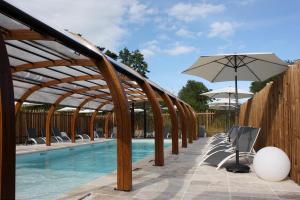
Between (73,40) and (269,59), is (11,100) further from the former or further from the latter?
(269,59)

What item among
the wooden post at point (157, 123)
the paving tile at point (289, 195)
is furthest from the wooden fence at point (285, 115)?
the wooden post at point (157, 123)

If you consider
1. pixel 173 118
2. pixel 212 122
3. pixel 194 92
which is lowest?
pixel 212 122

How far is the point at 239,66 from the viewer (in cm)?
909

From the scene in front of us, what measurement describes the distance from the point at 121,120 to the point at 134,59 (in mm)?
48254

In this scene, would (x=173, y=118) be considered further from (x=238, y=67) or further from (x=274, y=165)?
(x=274, y=165)

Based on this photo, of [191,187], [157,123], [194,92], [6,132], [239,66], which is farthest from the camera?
[194,92]

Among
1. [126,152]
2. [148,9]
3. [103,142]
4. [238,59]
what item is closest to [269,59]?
[238,59]

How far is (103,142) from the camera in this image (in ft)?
76.5

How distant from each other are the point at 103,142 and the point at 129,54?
33321 millimetres

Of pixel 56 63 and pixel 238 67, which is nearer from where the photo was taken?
pixel 238 67

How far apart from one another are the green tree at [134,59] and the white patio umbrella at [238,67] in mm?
42492

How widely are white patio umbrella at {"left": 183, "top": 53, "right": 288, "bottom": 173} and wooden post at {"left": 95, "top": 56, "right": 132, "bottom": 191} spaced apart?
298 cm

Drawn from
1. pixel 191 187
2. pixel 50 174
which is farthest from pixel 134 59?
pixel 191 187

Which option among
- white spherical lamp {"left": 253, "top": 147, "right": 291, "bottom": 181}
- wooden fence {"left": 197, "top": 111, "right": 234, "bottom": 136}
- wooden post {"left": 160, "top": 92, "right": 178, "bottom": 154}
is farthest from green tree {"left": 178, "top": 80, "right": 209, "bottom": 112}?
white spherical lamp {"left": 253, "top": 147, "right": 291, "bottom": 181}
